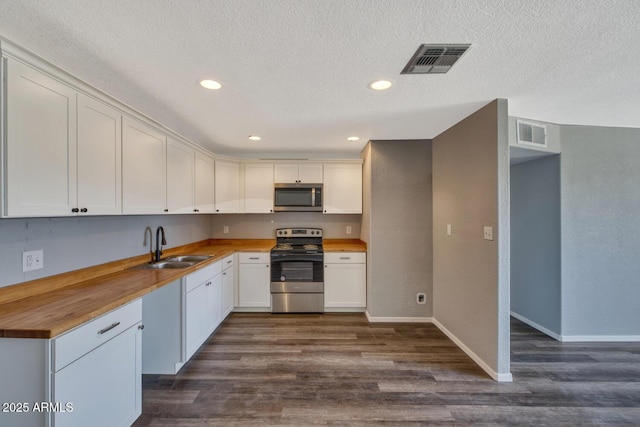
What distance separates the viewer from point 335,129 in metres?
2.76

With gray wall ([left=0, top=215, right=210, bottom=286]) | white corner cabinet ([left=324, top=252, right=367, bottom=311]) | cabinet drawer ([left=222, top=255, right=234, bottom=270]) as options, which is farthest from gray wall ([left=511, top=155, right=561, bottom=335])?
gray wall ([left=0, top=215, right=210, bottom=286])

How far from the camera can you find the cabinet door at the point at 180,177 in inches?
102

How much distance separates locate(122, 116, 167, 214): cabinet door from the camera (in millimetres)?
2002

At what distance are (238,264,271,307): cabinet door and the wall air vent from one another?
329 cm

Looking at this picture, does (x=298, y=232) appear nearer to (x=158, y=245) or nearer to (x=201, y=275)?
(x=201, y=275)

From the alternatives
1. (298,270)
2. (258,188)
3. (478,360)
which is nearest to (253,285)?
(298,270)

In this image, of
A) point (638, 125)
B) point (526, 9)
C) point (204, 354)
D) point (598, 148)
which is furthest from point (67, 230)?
point (638, 125)

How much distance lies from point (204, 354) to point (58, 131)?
2.20m

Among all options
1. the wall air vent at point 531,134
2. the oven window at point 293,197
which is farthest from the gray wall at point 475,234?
the oven window at point 293,197

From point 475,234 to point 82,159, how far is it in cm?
317

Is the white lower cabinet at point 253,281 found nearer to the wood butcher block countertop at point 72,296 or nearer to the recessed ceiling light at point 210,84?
the wood butcher block countertop at point 72,296

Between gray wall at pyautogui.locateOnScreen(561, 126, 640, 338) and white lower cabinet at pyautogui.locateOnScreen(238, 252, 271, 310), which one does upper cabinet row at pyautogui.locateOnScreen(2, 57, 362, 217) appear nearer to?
white lower cabinet at pyautogui.locateOnScreen(238, 252, 271, 310)

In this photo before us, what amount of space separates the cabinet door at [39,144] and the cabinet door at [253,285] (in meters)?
2.20

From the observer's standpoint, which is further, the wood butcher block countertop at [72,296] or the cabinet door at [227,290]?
the cabinet door at [227,290]
